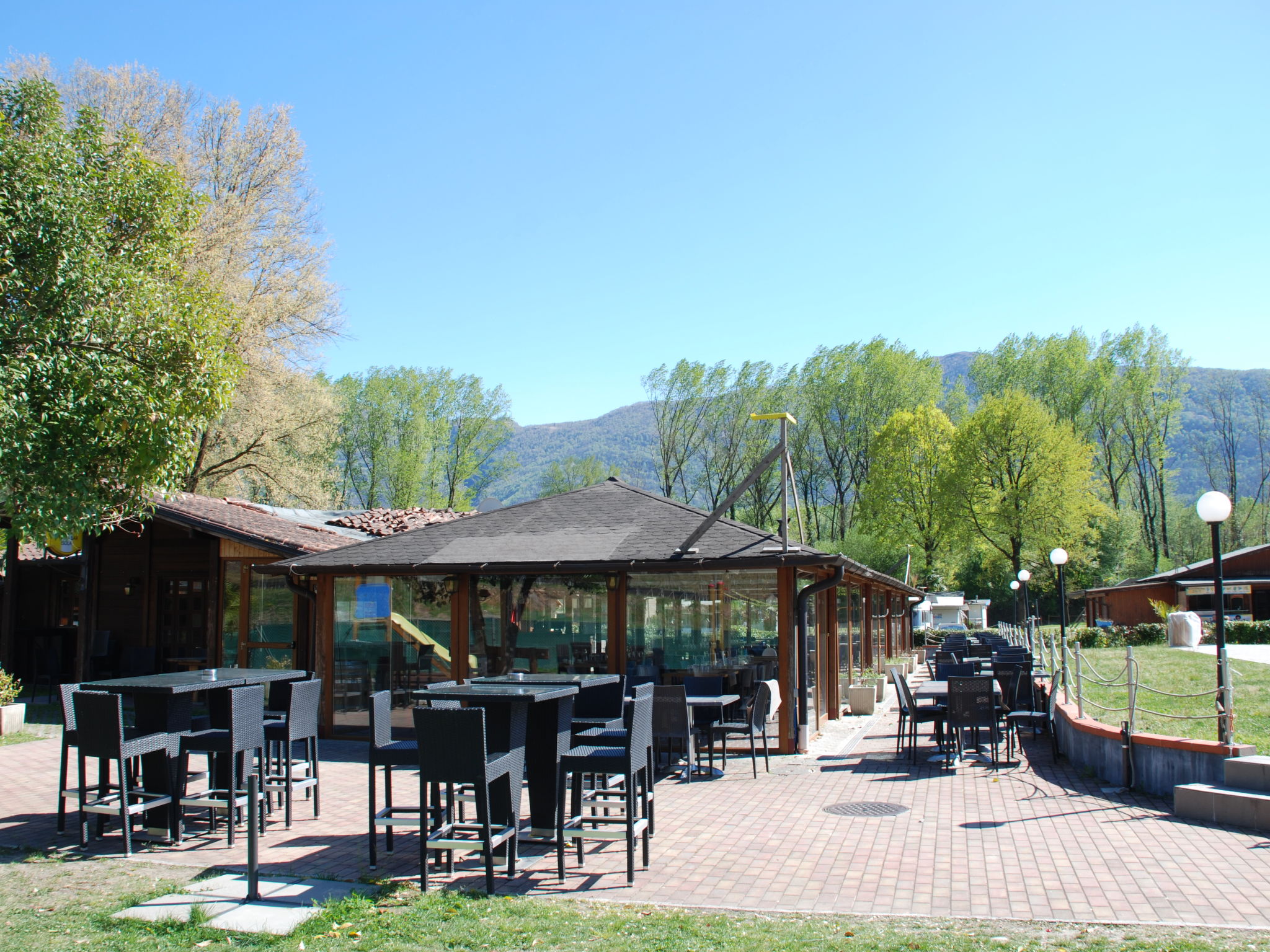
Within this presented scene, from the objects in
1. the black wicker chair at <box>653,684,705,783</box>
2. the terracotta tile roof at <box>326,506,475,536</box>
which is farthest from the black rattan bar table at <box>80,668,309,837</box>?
the terracotta tile roof at <box>326,506,475,536</box>

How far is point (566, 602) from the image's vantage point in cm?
1235

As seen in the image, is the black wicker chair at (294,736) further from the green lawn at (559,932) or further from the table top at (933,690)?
the table top at (933,690)

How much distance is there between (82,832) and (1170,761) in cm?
882

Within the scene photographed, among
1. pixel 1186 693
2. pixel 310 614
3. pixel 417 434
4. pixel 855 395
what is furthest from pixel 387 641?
pixel 855 395

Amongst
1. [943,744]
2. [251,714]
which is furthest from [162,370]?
[943,744]

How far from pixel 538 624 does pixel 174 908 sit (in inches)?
280

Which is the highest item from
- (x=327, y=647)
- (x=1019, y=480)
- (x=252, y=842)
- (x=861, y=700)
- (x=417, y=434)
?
(x=417, y=434)

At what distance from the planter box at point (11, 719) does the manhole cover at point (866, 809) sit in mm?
11002

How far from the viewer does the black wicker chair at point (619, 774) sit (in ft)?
20.3

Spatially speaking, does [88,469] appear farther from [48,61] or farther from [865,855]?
[48,61]

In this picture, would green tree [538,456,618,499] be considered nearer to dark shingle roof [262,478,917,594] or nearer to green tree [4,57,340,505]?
green tree [4,57,340,505]

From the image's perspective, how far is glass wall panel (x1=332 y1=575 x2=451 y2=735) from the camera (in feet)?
42.1

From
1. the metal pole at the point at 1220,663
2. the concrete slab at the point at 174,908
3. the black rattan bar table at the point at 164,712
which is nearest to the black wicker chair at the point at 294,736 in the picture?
the black rattan bar table at the point at 164,712

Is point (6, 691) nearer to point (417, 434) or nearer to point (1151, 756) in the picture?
point (1151, 756)
